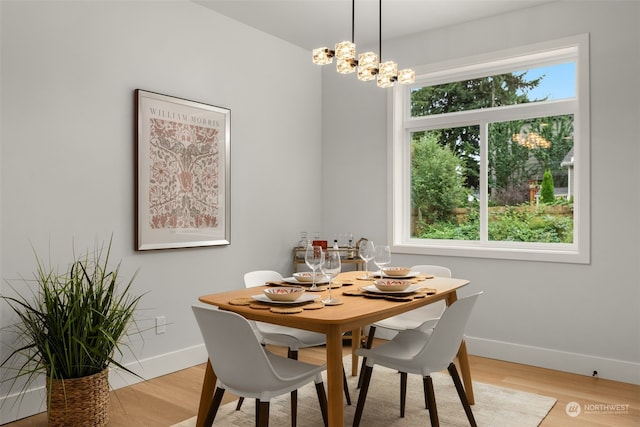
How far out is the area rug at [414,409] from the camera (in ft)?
8.54

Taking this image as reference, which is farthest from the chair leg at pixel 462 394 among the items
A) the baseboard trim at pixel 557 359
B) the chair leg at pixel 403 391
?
the baseboard trim at pixel 557 359

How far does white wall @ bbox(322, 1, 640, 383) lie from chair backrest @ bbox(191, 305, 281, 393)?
8.10ft

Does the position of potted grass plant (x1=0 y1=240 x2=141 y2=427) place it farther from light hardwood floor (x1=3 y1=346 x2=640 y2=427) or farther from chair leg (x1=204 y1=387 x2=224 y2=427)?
chair leg (x1=204 y1=387 x2=224 y2=427)

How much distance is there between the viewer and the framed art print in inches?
127

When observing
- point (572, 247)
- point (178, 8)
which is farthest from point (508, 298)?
point (178, 8)

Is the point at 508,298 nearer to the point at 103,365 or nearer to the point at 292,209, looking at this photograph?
the point at 292,209

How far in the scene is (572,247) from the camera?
3.62m

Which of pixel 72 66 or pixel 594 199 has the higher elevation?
pixel 72 66

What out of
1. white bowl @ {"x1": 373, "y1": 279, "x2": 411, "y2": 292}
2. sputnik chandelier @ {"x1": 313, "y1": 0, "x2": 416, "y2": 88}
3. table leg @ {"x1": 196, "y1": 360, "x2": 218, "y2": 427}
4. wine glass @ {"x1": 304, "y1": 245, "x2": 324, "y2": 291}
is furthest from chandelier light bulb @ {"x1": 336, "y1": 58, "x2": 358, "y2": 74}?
table leg @ {"x1": 196, "y1": 360, "x2": 218, "y2": 427}

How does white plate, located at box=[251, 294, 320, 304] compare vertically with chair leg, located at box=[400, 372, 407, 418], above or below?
above

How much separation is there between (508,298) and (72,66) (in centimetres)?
342

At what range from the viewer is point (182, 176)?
3.46 metres

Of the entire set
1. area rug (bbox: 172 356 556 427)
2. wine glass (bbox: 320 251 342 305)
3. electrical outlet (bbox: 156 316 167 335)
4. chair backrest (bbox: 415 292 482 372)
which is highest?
wine glass (bbox: 320 251 342 305)

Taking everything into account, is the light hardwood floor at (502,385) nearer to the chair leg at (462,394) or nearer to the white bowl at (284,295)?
the chair leg at (462,394)
